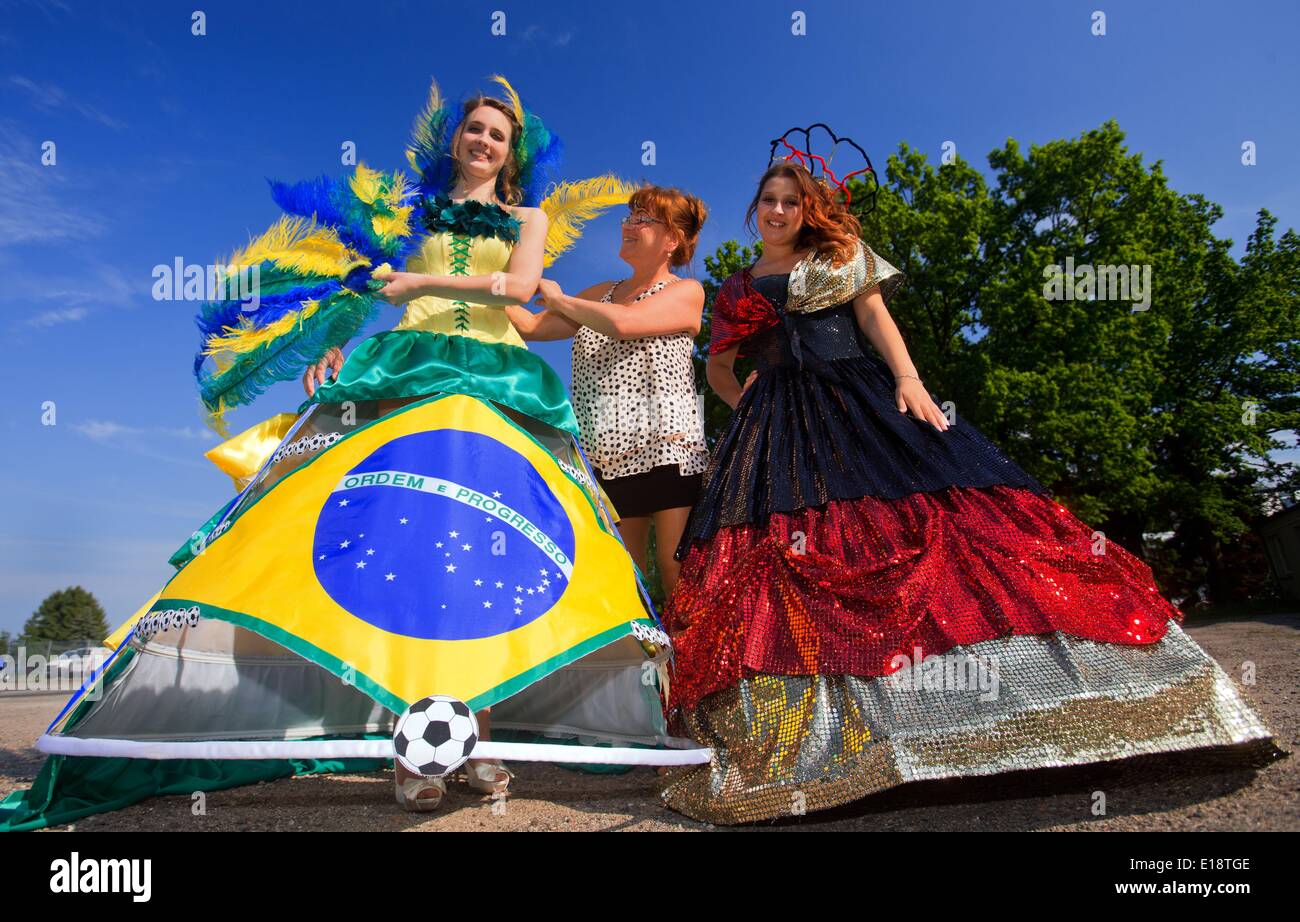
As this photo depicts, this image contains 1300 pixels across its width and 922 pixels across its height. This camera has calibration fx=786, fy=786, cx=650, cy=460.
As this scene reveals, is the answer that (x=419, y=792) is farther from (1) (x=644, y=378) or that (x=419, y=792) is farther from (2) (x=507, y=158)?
(2) (x=507, y=158)

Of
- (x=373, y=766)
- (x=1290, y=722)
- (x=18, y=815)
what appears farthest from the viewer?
(x=373, y=766)

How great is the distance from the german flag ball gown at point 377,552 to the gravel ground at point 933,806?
238 mm

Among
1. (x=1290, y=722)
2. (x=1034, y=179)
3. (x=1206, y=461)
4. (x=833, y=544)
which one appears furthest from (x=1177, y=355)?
(x=833, y=544)

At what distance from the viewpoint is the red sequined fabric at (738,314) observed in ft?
12.4

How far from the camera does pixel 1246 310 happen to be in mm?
19016

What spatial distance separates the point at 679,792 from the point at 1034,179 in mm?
18261

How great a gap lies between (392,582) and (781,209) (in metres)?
2.52

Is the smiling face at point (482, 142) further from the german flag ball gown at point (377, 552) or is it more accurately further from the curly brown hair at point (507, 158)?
the german flag ball gown at point (377, 552)

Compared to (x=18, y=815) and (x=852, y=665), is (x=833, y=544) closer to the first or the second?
(x=852, y=665)

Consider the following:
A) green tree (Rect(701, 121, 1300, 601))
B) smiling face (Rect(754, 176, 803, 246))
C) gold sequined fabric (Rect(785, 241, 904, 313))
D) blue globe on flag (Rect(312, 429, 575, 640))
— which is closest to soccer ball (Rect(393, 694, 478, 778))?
blue globe on flag (Rect(312, 429, 575, 640))

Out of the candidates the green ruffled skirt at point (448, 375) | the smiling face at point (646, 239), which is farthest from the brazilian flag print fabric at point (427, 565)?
the smiling face at point (646, 239)

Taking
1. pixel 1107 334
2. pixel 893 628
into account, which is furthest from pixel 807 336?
pixel 1107 334

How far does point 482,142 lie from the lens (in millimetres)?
3707

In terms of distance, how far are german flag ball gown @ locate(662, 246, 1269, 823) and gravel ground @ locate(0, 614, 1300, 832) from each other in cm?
19
